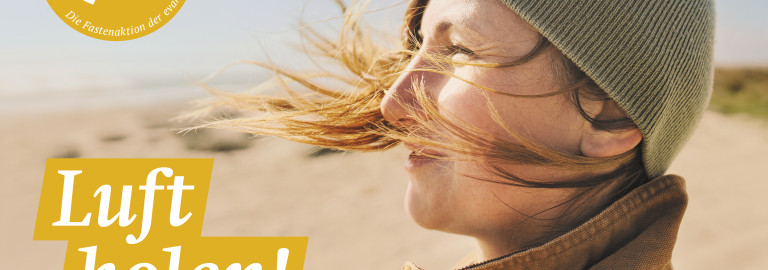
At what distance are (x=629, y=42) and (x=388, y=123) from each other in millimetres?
843

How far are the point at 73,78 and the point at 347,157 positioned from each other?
11.8m

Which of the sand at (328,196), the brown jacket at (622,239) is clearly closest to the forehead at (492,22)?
the brown jacket at (622,239)

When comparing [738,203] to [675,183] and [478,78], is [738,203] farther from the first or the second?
[478,78]

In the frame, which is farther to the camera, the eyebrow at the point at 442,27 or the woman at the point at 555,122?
the eyebrow at the point at 442,27

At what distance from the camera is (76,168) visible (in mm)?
3320

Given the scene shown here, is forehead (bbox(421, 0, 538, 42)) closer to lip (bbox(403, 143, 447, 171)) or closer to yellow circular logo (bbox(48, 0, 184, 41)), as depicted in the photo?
lip (bbox(403, 143, 447, 171))

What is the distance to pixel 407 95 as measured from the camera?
5.00 feet

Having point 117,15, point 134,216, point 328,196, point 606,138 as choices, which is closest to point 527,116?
point 606,138

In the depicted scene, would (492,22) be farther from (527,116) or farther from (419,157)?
(419,157)

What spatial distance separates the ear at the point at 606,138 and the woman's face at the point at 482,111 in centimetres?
2

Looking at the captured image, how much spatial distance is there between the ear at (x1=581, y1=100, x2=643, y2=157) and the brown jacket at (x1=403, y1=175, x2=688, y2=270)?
0.12m

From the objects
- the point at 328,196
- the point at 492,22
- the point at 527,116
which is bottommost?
the point at 527,116

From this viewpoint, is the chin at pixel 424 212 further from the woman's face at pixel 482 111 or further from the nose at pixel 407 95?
the nose at pixel 407 95

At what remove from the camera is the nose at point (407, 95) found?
149 cm
